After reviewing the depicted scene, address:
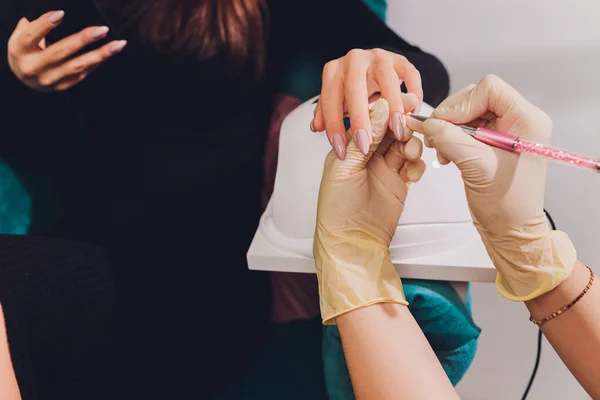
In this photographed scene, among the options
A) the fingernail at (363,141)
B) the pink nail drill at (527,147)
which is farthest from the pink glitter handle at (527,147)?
the fingernail at (363,141)

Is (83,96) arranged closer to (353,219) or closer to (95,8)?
(95,8)

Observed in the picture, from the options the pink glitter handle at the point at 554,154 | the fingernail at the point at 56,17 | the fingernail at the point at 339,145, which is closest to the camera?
the pink glitter handle at the point at 554,154

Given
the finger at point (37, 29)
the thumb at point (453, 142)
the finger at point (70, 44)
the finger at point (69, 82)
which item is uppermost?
the finger at point (37, 29)

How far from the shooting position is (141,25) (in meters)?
0.74

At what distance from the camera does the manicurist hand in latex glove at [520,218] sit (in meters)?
0.49

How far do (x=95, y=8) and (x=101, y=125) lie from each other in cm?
18

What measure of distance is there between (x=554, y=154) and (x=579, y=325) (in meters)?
0.21

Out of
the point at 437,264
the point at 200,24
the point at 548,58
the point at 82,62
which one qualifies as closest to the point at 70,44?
the point at 82,62

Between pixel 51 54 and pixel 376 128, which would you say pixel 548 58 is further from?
pixel 51 54

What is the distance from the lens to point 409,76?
0.64 meters

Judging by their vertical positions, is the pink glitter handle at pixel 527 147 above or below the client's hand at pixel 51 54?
below

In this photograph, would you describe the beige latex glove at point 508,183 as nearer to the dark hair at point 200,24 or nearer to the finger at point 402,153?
the finger at point 402,153

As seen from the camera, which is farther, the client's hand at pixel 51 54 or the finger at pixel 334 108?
the client's hand at pixel 51 54

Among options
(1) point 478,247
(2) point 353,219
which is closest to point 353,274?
(2) point 353,219
